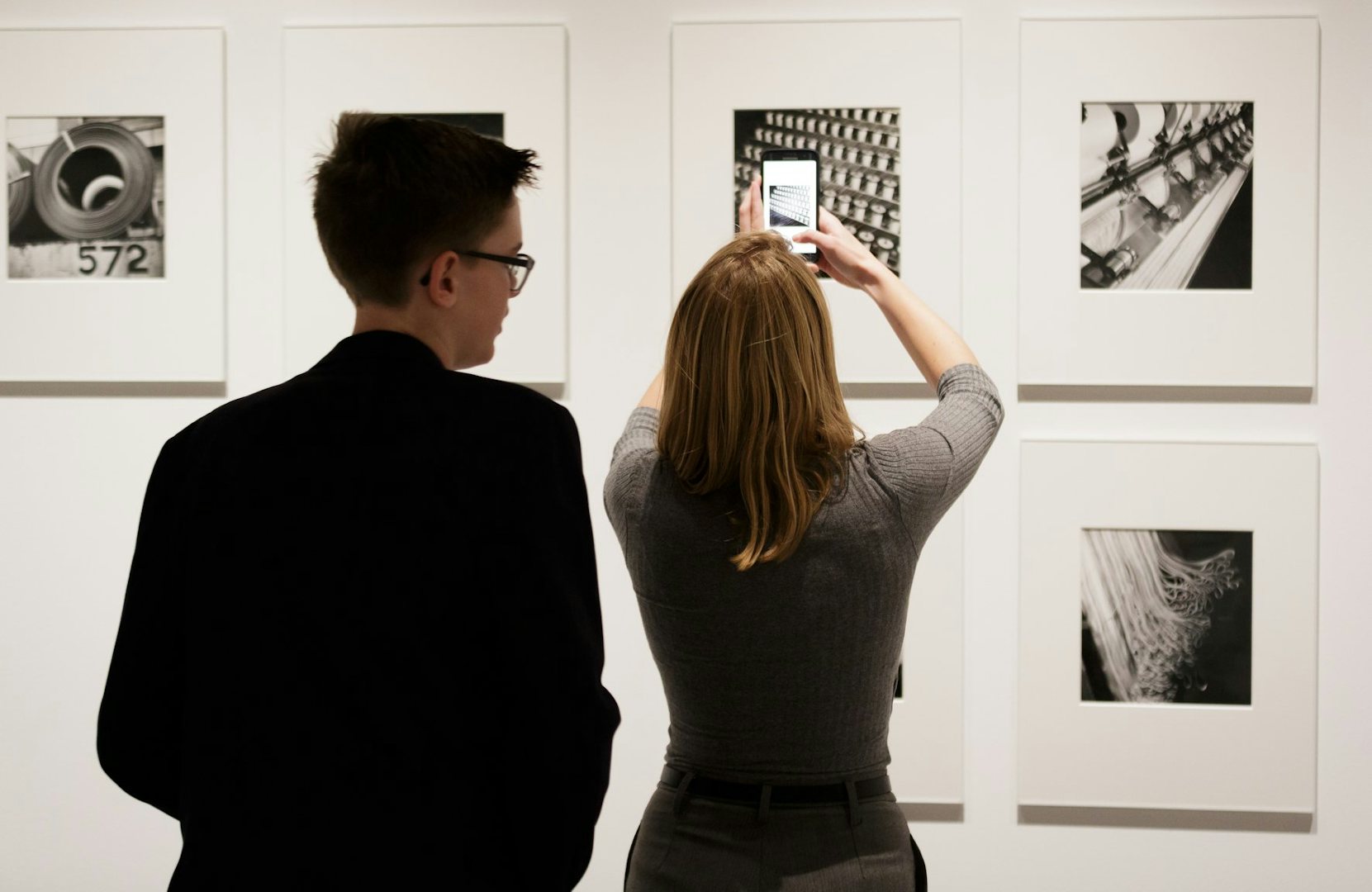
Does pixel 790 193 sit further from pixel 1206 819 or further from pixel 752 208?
pixel 1206 819

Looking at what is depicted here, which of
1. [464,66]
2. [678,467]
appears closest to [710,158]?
[464,66]

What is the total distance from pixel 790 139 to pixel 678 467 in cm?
121

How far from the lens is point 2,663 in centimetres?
253

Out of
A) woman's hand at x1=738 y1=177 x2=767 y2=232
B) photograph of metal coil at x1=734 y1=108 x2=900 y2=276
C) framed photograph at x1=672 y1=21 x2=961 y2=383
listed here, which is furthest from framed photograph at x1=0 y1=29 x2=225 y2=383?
woman's hand at x1=738 y1=177 x2=767 y2=232

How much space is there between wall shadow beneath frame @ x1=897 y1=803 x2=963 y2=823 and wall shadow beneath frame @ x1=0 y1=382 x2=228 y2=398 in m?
1.65

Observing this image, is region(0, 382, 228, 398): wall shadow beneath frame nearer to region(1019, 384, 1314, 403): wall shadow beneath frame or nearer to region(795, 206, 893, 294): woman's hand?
region(795, 206, 893, 294): woman's hand

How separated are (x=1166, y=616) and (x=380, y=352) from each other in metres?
1.85

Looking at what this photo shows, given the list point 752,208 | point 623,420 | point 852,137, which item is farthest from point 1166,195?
point 623,420

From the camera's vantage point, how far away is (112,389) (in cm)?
251

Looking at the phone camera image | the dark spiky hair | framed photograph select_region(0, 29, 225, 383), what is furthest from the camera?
framed photograph select_region(0, 29, 225, 383)

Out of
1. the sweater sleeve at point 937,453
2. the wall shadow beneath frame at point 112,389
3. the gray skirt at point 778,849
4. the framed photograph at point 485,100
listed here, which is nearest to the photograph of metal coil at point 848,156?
the framed photograph at point 485,100

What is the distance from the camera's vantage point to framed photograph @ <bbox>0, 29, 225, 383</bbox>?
97.1 inches

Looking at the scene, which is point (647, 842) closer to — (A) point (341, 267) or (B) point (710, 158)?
(A) point (341, 267)

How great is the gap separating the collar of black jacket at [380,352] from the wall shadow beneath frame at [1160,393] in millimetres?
1575
